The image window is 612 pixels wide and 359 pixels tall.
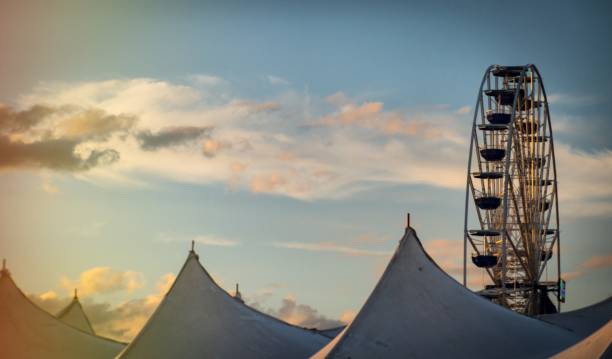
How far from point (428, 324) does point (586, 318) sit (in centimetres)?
894

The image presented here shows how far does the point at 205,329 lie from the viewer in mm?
37094

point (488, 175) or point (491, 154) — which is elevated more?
point (491, 154)

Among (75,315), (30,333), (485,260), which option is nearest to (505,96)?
(485,260)

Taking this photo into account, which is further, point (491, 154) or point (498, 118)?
point (498, 118)

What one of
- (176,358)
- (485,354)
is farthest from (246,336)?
(485,354)

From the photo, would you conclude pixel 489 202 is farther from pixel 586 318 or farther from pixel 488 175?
pixel 586 318

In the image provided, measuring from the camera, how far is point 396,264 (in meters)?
33.4

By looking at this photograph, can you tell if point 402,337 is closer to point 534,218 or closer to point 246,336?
point 246,336

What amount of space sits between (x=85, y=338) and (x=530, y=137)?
30.9 metres

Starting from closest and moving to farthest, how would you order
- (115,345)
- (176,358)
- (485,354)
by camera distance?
(485,354)
(176,358)
(115,345)

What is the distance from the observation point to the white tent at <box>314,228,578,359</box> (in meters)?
31.6

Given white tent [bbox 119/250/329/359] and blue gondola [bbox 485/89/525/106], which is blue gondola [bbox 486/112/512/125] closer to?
blue gondola [bbox 485/89/525/106]

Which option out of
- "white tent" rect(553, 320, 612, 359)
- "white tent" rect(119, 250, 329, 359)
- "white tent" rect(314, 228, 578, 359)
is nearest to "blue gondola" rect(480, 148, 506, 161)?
"white tent" rect(119, 250, 329, 359)

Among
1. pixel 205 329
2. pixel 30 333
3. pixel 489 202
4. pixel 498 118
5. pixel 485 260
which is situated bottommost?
pixel 30 333
